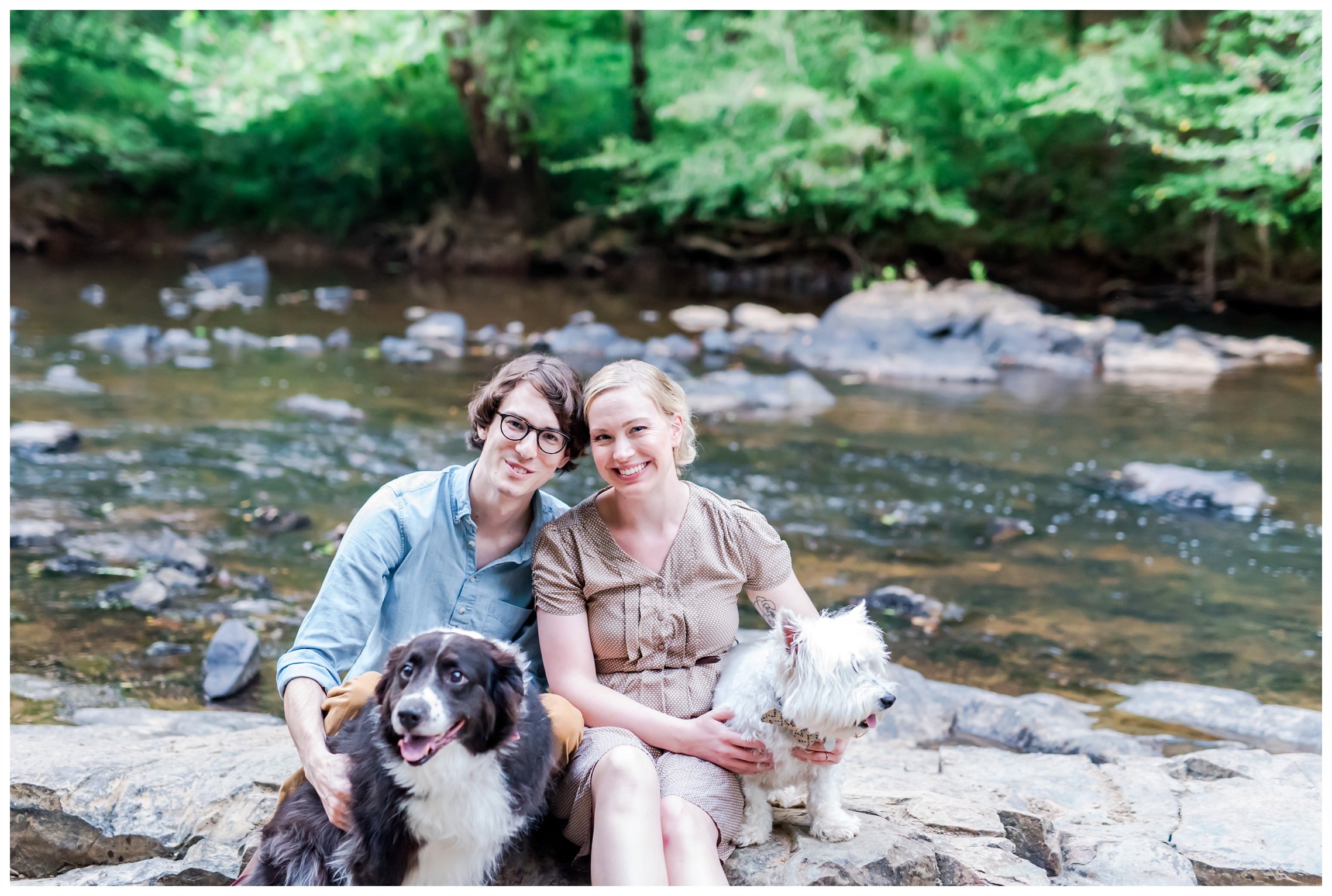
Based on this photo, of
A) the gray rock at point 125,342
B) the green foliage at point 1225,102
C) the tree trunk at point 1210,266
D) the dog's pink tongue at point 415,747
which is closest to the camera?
the dog's pink tongue at point 415,747

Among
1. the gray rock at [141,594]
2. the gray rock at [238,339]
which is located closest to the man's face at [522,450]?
the gray rock at [141,594]

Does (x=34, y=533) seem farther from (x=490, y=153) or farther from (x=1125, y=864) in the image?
(x=490, y=153)

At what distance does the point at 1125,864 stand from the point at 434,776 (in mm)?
1889

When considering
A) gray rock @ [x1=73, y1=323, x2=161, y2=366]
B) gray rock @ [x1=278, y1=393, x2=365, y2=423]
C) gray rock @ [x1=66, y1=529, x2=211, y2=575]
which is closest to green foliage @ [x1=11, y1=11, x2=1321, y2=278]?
gray rock @ [x1=73, y1=323, x2=161, y2=366]

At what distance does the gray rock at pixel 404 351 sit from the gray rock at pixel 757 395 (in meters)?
3.32

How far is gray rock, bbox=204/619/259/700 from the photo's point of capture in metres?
4.27

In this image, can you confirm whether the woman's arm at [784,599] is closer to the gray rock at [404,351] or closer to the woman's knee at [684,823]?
the woman's knee at [684,823]

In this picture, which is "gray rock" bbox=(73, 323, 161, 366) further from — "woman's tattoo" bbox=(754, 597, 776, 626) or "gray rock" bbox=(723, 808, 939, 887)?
"gray rock" bbox=(723, 808, 939, 887)

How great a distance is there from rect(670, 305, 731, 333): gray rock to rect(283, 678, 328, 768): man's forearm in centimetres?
1200

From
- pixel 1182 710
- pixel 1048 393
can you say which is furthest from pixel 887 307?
pixel 1182 710

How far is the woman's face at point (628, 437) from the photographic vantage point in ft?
8.13

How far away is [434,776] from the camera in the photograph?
2.02m

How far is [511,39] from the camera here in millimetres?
17125

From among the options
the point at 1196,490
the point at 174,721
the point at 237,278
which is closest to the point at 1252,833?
the point at 174,721
